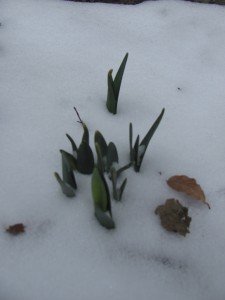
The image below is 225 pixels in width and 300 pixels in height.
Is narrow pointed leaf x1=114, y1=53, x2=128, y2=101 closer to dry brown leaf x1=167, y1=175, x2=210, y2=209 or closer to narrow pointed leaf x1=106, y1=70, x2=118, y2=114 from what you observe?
narrow pointed leaf x1=106, y1=70, x2=118, y2=114

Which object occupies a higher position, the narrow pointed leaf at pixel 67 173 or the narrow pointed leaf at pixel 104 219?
the narrow pointed leaf at pixel 67 173

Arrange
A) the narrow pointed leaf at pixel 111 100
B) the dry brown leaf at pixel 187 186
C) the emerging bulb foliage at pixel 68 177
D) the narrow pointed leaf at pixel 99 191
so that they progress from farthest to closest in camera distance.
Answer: the narrow pointed leaf at pixel 111 100 → the dry brown leaf at pixel 187 186 → the emerging bulb foliage at pixel 68 177 → the narrow pointed leaf at pixel 99 191

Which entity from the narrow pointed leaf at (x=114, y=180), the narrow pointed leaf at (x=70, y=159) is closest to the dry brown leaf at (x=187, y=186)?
the narrow pointed leaf at (x=114, y=180)

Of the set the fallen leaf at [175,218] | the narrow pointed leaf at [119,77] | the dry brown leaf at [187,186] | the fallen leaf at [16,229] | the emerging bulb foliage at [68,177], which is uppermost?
the narrow pointed leaf at [119,77]

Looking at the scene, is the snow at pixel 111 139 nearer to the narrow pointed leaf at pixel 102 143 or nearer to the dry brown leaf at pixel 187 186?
the dry brown leaf at pixel 187 186

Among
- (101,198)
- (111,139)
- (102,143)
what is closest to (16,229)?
(101,198)

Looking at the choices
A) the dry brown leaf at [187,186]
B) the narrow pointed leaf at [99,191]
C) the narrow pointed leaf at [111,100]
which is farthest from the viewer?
the narrow pointed leaf at [111,100]

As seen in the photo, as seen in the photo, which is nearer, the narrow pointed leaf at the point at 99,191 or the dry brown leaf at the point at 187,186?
the narrow pointed leaf at the point at 99,191
